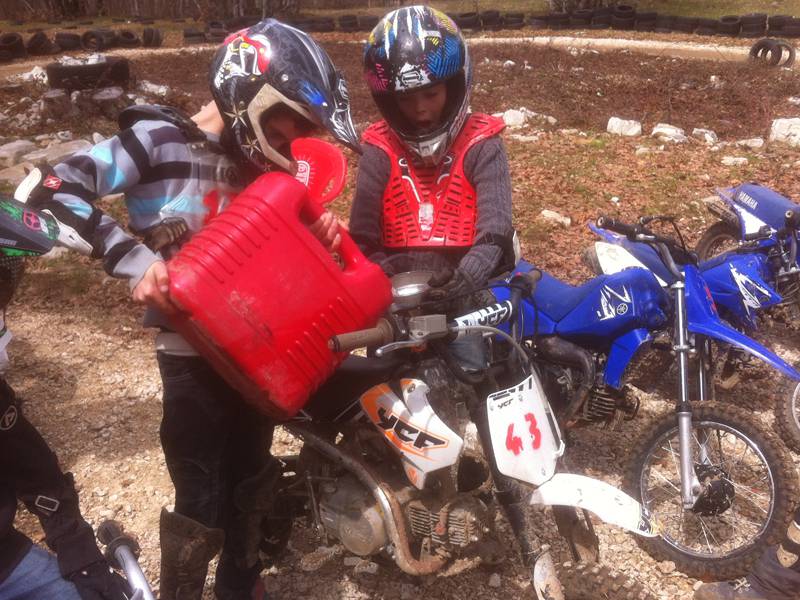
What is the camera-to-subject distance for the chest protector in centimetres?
322

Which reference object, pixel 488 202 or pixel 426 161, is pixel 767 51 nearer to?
pixel 426 161

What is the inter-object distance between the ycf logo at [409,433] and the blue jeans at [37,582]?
1.16 m

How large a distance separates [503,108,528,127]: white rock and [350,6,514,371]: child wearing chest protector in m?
7.74

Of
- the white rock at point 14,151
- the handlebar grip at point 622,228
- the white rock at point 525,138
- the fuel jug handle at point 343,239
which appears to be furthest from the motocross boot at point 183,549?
the white rock at point 14,151

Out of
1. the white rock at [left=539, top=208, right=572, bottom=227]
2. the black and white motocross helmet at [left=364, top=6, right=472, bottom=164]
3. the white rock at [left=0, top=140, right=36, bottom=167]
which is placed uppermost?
the black and white motocross helmet at [left=364, top=6, right=472, bottom=164]

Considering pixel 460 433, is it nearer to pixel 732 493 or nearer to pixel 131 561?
pixel 131 561

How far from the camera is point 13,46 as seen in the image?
59.0 feet

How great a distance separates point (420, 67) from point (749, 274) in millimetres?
2596

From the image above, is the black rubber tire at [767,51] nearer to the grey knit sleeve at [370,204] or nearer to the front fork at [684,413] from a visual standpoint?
the front fork at [684,413]

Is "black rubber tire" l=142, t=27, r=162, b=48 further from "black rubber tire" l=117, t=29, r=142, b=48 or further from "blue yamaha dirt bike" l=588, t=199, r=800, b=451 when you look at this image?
"blue yamaha dirt bike" l=588, t=199, r=800, b=451

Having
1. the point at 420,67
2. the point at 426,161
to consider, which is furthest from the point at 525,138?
the point at 420,67

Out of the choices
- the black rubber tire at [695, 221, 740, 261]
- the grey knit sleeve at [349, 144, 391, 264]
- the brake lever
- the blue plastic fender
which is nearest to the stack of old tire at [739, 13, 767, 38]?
the black rubber tire at [695, 221, 740, 261]

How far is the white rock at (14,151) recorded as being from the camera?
30.6 feet

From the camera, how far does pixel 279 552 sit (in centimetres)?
322
